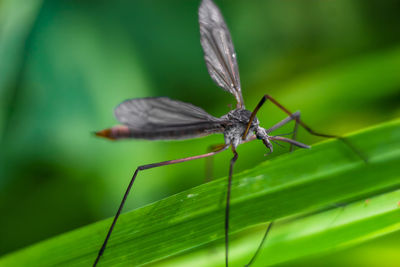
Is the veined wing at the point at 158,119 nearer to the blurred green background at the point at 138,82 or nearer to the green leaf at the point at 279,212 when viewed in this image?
the green leaf at the point at 279,212

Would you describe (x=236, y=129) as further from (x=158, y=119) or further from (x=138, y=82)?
(x=138, y=82)

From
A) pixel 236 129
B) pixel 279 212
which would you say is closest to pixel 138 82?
pixel 236 129

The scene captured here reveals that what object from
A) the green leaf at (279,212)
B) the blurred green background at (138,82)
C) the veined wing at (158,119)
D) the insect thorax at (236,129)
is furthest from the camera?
the blurred green background at (138,82)

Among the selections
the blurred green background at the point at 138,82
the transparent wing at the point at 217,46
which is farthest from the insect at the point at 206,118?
the blurred green background at the point at 138,82

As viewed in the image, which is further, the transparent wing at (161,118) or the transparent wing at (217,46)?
the transparent wing at (217,46)

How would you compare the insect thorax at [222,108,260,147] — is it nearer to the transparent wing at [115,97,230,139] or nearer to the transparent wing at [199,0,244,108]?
the transparent wing at [115,97,230,139]

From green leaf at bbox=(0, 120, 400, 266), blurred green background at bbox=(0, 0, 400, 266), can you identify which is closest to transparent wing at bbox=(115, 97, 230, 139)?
green leaf at bbox=(0, 120, 400, 266)

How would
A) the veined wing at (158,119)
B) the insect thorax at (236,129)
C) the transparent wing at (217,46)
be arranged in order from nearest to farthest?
the veined wing at (158,119), the insect thorax at (236,129), the transparent wing at (217,46)
